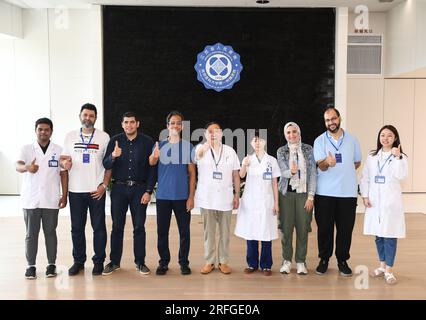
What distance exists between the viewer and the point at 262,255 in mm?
4113

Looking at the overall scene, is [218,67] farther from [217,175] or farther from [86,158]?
[86,158]

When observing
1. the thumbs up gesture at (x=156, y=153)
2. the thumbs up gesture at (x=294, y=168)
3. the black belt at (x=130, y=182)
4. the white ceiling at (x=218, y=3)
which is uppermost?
the white ceiling at (x=218, y=3)

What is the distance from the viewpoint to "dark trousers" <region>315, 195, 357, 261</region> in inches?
157

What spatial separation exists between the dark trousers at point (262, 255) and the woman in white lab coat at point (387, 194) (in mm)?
905

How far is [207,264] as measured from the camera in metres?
4.13

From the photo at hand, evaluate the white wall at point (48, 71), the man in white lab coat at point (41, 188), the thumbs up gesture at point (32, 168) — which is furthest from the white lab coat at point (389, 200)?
the white wall at point (48, 71)

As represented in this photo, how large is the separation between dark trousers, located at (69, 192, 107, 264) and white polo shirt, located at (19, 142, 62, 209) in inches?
6.7

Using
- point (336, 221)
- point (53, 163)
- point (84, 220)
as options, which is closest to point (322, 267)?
point (336, 221)

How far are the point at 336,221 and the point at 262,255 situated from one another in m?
0.76

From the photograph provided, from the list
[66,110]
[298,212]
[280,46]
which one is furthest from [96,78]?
[298,212]

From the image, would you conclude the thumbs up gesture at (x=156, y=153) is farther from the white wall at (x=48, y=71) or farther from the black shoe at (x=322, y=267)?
the white wall at (x=48, y=71)

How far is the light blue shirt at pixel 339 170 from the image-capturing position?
3934 mm

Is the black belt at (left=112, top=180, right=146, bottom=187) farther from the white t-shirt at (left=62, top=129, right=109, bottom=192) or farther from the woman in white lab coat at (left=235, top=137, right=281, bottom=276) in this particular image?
the woman in white lab coat at (left=235, top=137, right=281, bottom=276)

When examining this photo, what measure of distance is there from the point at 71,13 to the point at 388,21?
6.20m
